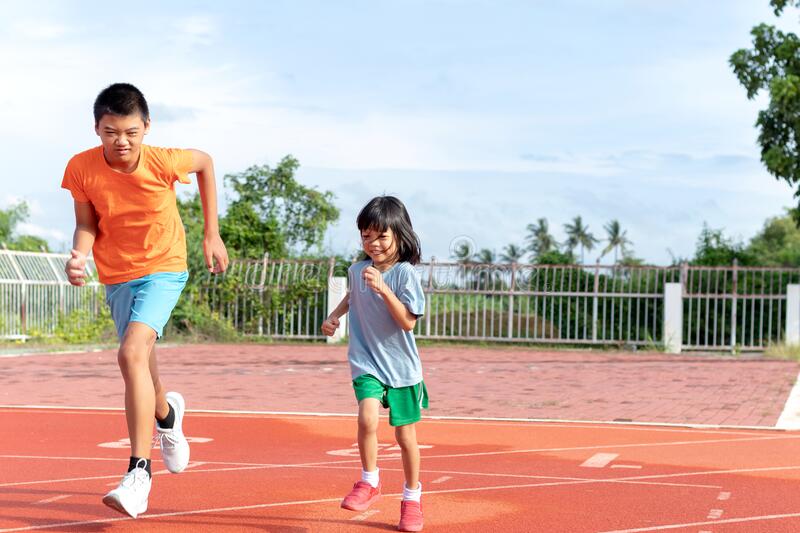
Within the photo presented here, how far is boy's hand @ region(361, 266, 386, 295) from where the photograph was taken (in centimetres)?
521

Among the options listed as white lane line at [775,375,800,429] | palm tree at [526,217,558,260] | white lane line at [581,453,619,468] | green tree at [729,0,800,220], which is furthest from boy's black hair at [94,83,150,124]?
palm tree at [526,217,558,260]

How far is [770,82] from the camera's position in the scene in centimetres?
2158

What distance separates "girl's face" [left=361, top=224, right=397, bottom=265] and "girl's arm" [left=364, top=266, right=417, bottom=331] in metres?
0.10

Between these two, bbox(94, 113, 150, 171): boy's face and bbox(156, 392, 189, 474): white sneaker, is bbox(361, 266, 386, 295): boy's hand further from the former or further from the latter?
bbox(156, 392, 189, 474): white sneaker

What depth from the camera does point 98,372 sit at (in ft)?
53.9

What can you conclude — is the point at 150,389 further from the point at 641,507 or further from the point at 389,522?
the point at 641,507

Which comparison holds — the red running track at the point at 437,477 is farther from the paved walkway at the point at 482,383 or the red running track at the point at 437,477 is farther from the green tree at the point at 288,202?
the green tree at the point at 288,202

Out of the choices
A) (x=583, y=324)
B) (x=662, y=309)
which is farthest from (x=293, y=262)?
(x=662, y=309)

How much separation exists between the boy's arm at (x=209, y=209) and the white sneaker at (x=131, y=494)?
3.57 feet

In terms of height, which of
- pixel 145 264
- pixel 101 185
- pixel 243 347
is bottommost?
pixel 243 347

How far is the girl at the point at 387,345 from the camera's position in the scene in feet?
17.5

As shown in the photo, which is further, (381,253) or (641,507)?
(641,507)

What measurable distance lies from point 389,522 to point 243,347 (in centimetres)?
1922

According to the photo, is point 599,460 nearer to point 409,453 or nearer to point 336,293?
point 409,453
